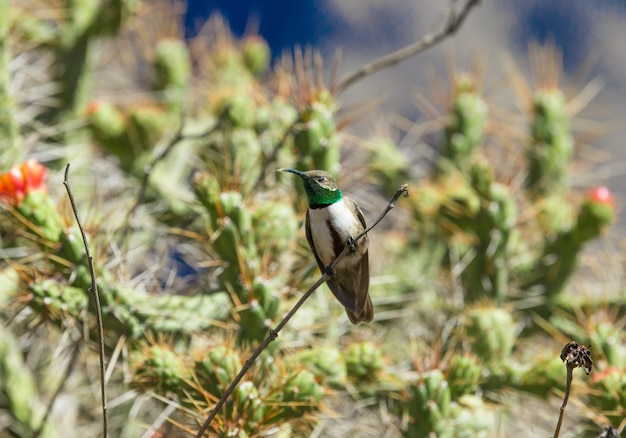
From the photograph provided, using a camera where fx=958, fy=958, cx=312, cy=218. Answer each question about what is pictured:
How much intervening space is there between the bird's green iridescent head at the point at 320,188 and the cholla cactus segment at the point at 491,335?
1.18m

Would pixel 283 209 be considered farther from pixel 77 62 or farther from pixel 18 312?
pixel 77 62

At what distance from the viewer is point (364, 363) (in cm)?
293

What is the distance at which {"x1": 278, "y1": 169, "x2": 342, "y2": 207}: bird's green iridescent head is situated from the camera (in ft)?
7.34

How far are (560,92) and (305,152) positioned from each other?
1659 millimetres

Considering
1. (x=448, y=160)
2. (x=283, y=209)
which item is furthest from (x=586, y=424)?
(x=448, y=160)

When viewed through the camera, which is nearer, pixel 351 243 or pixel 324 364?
pixel 351 243

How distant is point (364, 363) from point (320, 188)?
86 cm

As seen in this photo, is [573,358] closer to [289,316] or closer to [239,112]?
[289,316]

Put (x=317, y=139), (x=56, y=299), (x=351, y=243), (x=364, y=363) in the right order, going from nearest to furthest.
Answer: (x=351, y=243), (x=56, y=299), (x=364, y=363), (x=317, y=139)

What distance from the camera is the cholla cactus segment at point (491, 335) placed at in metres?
3.22

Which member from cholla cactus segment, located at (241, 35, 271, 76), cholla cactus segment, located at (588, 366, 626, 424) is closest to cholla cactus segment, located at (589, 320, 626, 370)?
cholla cactus segment, located at (588, 366, 626, 424)

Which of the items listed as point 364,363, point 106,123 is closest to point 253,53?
point 106,123

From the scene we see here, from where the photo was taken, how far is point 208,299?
9.62 ft

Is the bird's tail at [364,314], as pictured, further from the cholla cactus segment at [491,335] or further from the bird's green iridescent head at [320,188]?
the cholla cactus segment at [491,335]
